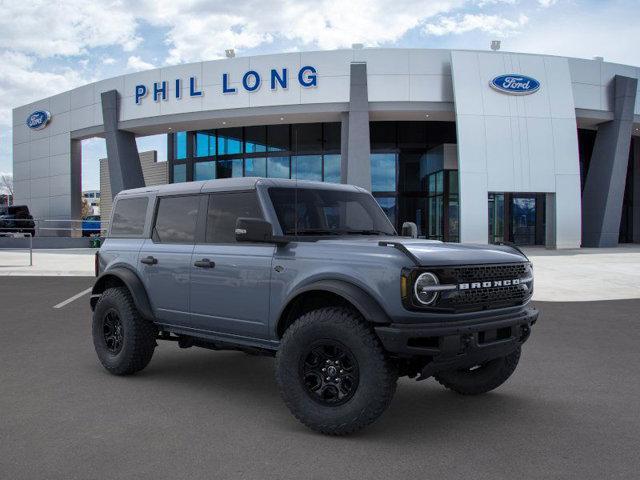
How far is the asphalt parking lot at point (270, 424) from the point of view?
3.58 m

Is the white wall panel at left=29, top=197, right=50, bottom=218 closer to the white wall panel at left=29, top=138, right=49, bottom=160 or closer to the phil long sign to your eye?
the white wall panel at left=29, top=138, right=49, bottom=160

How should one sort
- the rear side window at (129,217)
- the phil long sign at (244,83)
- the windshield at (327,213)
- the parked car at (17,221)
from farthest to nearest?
the parked car at (17,221) < the phil long sign at (244,83) < the rear side window at (129,217) < the windshield at (327,213)

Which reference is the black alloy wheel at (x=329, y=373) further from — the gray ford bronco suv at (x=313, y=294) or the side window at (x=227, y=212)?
the side window at (x=227, y=212)

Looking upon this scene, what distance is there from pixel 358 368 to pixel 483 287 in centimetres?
112

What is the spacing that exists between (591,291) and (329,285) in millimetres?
10564

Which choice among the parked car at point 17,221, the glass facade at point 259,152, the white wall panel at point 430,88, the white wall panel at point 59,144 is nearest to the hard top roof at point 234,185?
the white wall panel at point 430,88

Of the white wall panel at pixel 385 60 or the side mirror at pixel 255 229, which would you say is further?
the white wall panel at pixel 385 60

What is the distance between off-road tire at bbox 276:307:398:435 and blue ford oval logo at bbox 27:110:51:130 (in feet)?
120

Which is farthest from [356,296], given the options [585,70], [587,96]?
[585,70]

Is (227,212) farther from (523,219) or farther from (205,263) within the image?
(523,219)

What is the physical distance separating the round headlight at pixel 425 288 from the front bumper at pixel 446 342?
170mm

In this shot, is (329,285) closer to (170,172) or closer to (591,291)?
(591,291)

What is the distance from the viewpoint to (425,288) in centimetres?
393

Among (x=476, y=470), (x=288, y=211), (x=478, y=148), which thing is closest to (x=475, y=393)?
(x=476, y=470)
